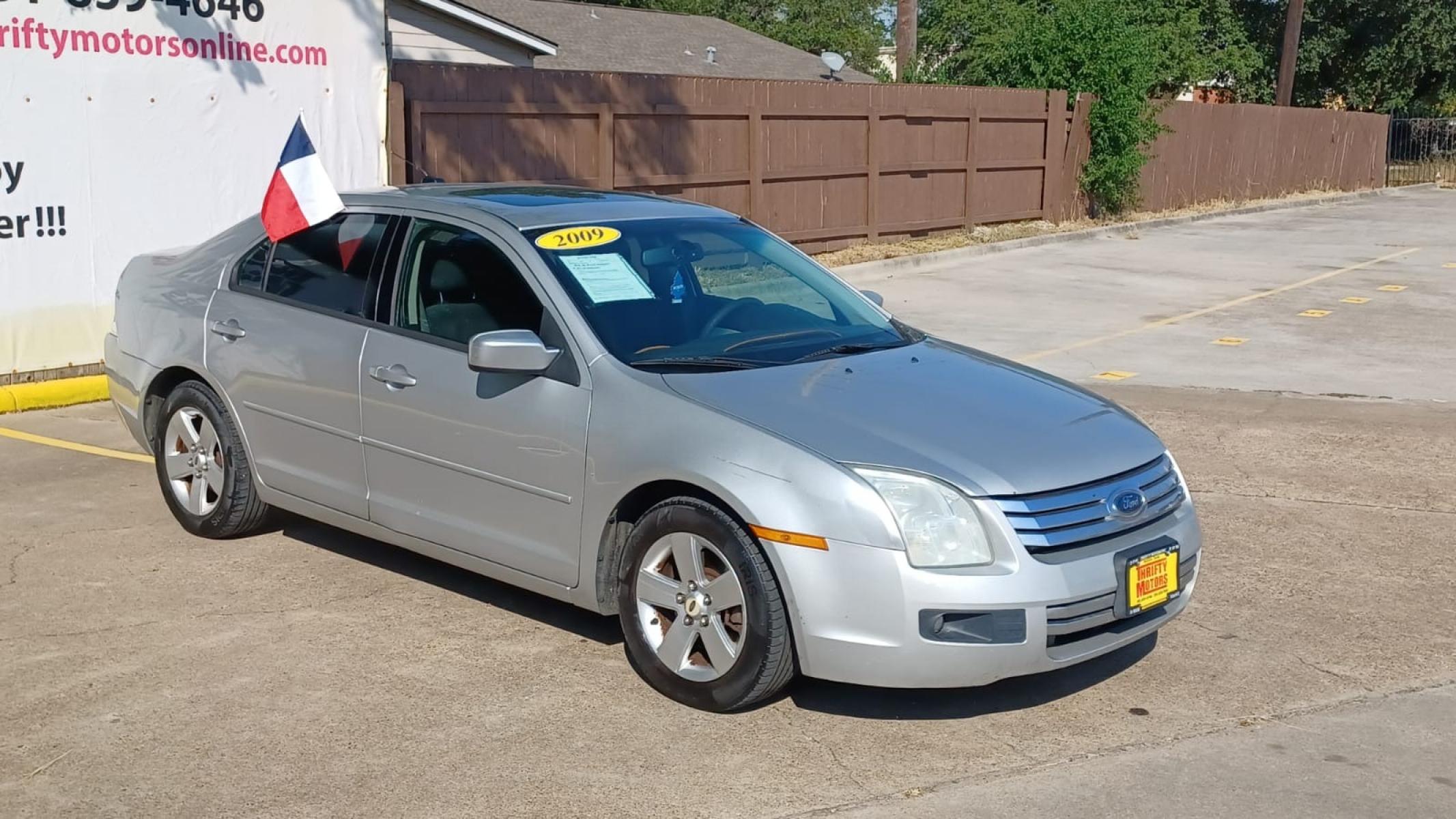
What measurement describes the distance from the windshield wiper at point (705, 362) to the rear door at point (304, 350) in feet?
4.50

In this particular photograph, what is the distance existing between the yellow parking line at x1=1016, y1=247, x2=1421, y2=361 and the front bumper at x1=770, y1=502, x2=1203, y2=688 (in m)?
7.84

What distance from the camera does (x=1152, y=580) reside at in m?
4.96

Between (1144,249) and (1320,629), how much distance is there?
55.3ft

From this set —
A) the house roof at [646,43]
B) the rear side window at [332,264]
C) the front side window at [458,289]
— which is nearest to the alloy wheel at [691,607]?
the front side window at [458,289]

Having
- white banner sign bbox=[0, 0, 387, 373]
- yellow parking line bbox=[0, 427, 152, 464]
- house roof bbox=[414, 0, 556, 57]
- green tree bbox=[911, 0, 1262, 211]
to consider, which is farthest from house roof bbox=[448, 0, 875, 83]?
yellow parking line bbox=[0, 427, 152, 464]

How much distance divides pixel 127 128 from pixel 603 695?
7.24 metres

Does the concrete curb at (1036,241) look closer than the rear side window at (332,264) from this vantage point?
No

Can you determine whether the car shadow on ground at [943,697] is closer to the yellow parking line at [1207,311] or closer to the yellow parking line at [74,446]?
the yellow parking line at [74,446]

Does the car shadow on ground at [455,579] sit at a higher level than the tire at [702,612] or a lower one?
lower

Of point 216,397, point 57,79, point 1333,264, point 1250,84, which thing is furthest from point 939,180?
point 1250,84

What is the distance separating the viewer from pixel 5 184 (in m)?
10.1

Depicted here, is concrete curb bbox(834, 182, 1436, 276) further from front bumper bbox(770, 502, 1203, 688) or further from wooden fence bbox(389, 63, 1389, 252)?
front bumper bbox(770, 502, 1203, 688)

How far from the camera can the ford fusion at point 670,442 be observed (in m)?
4.64

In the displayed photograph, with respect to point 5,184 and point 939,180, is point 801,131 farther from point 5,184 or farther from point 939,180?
point 5,184
